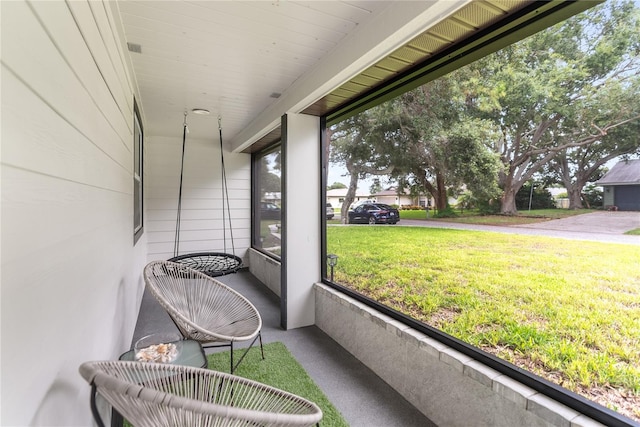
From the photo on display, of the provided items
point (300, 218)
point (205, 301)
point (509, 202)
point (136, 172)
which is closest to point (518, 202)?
point (509, 202)

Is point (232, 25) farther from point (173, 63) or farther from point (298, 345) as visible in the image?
point (298, 345)

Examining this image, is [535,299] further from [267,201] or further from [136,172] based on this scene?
[267,201]

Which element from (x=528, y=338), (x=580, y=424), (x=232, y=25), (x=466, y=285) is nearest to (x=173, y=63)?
(x=232, y=25)

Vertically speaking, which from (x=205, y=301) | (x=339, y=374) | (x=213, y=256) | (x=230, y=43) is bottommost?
(x=339, y=374)

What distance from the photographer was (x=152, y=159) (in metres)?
4.85

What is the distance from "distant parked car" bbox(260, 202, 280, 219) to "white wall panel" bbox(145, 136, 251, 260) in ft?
1.30

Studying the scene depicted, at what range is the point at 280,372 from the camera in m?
2.30

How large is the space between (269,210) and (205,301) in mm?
2564

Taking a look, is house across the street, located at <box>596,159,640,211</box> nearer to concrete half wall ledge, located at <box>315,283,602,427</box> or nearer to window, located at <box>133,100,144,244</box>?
concrete half wall ledge, located at <box>315,283,602,427</box>

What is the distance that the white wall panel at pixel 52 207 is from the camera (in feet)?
2.08

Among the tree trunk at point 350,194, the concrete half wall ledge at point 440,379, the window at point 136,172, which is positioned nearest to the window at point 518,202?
the concrete half wall ledge at point 440,379

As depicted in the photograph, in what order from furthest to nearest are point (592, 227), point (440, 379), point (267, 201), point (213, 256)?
point (267, 201) < point (213, 256) < point (440, 379) < point (592, 227)

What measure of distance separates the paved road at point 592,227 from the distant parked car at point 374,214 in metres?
0.90

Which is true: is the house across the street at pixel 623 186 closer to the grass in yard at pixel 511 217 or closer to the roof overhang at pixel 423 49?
the grass in yard at pixel 511 217
